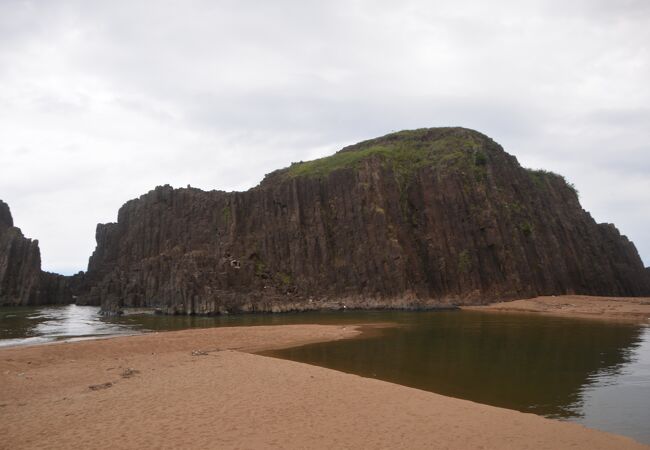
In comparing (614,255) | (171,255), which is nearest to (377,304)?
(171,255)

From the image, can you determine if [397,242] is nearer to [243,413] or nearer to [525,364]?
[525,364]

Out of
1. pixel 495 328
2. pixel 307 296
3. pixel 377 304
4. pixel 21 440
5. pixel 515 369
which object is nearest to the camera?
pixel 21 440

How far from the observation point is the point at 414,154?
96.1m

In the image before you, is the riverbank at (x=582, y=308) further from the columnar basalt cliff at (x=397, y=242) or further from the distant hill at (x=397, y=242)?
the columnar basalt cliff at (x=397, y=242)

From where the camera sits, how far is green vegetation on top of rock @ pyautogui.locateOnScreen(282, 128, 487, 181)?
8919 cm

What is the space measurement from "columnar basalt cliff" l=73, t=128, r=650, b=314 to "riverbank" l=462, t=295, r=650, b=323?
305 inches

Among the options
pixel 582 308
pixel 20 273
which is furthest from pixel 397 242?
pixel 20 273

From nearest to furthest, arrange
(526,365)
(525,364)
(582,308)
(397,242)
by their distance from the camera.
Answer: (526,365) → (525,364) → (582,308) → (397,242)

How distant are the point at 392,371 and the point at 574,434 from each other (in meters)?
10.7

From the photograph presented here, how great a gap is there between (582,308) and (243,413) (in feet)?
173

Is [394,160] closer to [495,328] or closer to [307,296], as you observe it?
[307,296]

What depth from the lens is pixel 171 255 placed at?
97.4m

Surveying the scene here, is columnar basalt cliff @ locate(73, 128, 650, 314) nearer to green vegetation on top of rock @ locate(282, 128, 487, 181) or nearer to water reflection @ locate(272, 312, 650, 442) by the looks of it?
green vegetation on top of rock @ locate(282, 128, 487, 181)

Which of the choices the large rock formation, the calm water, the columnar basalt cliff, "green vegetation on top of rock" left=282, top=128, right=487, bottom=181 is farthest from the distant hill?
the calm water
